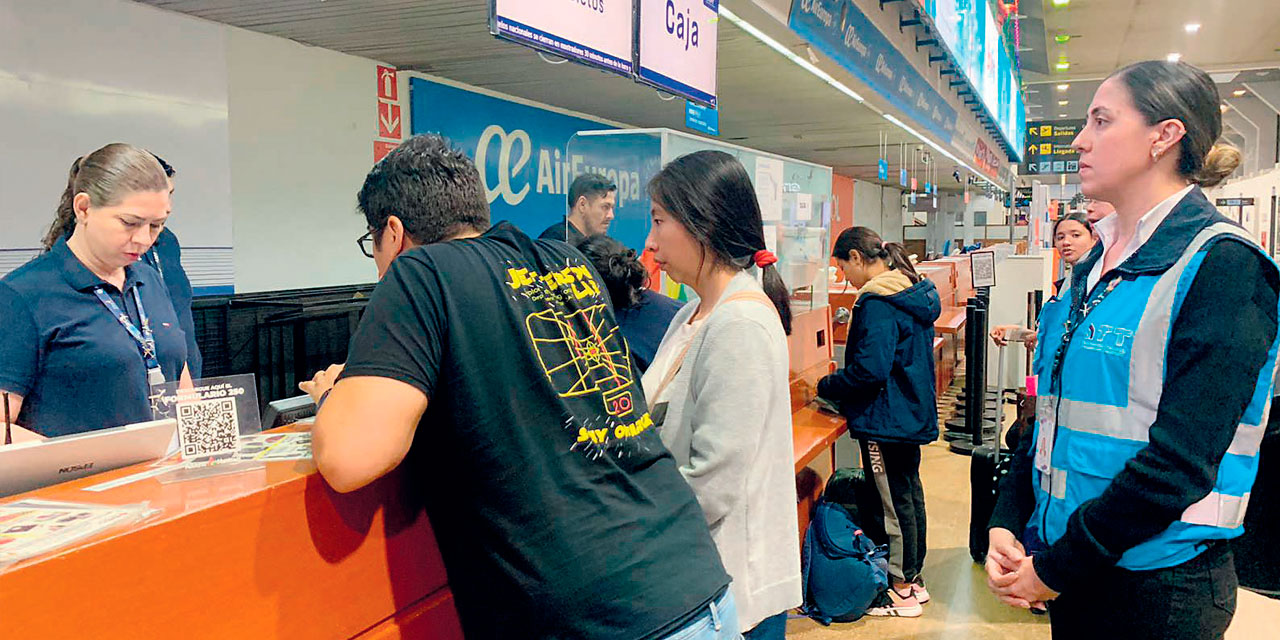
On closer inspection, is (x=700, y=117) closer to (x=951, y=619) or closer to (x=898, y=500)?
(x=898, y=500)

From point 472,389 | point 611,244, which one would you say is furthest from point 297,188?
point 472,389

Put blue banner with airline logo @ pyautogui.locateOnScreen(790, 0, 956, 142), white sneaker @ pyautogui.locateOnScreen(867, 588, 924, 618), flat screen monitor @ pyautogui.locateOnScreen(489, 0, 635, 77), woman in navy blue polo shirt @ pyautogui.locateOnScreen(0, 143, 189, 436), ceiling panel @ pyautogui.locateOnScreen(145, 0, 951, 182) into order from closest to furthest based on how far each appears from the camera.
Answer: woman in navy blue polo shirt @ pyautogui.locateOnScreen(0, 143, 189, 436) → flat screen monitor @ pyautogui.locateOnScreen(489, 0, 635, 77) → white sneaker @ pyautogui.locateOnScreen(867, 588, 924, 618) → ceiling panel @ pyautogui.locateOnScreen(145, 0, 951, 182) → blue banner with airline logo @ pyautogui.locateOnScreen(790, 0, 956, 142)

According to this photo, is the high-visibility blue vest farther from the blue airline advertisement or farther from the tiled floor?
the blue airline advertisement

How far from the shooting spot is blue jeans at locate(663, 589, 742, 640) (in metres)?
1.27

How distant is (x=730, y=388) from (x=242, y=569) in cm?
82

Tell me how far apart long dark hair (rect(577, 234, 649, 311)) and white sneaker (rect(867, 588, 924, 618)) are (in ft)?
5.74

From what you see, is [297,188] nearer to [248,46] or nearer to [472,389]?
[248,46]

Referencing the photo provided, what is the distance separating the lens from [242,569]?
119cm

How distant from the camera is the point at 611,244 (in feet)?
9.84

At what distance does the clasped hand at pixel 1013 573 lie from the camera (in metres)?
1.49

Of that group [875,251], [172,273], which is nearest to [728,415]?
[875,251]

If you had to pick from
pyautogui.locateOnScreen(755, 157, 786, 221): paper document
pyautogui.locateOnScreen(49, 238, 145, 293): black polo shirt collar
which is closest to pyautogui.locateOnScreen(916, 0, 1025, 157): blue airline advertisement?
pyautogui.locateOnScreen(755, 157, 786, 221): paper document

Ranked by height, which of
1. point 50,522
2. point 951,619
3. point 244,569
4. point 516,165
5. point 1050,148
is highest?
point 1050,148

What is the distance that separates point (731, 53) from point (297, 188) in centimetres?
304
